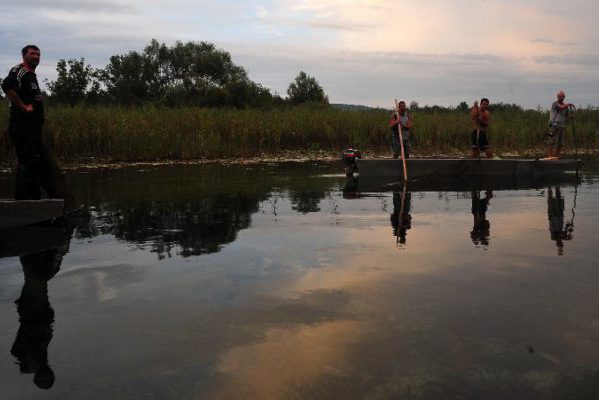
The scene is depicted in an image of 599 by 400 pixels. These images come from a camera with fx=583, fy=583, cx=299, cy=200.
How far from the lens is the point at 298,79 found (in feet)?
224

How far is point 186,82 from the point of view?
61.5m

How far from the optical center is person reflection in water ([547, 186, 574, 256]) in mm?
7082

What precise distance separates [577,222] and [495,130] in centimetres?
1900

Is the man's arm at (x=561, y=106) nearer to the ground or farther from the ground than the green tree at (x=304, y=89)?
nearer to the ground

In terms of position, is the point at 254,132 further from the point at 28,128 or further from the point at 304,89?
the point at 304,89

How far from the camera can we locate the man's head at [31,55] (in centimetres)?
779

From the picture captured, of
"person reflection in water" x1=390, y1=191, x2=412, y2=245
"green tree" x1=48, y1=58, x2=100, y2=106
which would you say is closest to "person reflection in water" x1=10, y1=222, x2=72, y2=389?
"person reflection in water" x1=390, y1=191, x2=412, y2=245

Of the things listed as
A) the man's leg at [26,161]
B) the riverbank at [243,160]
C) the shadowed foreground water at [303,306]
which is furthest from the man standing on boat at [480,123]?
the man's leg at [26,161]

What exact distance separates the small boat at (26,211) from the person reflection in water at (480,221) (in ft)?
18.4

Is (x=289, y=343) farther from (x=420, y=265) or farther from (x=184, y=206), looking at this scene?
(x=184, y=206)

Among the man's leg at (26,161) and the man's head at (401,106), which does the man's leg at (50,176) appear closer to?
the man's leg at (26,161)

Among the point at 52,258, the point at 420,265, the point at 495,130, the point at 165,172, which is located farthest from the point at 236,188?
the point at 495,130

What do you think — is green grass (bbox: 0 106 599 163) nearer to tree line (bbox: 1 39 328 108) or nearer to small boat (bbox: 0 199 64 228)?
small boat (bbox: 0 199 64 228)

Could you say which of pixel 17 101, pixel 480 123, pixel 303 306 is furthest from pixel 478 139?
pixel 303 306
